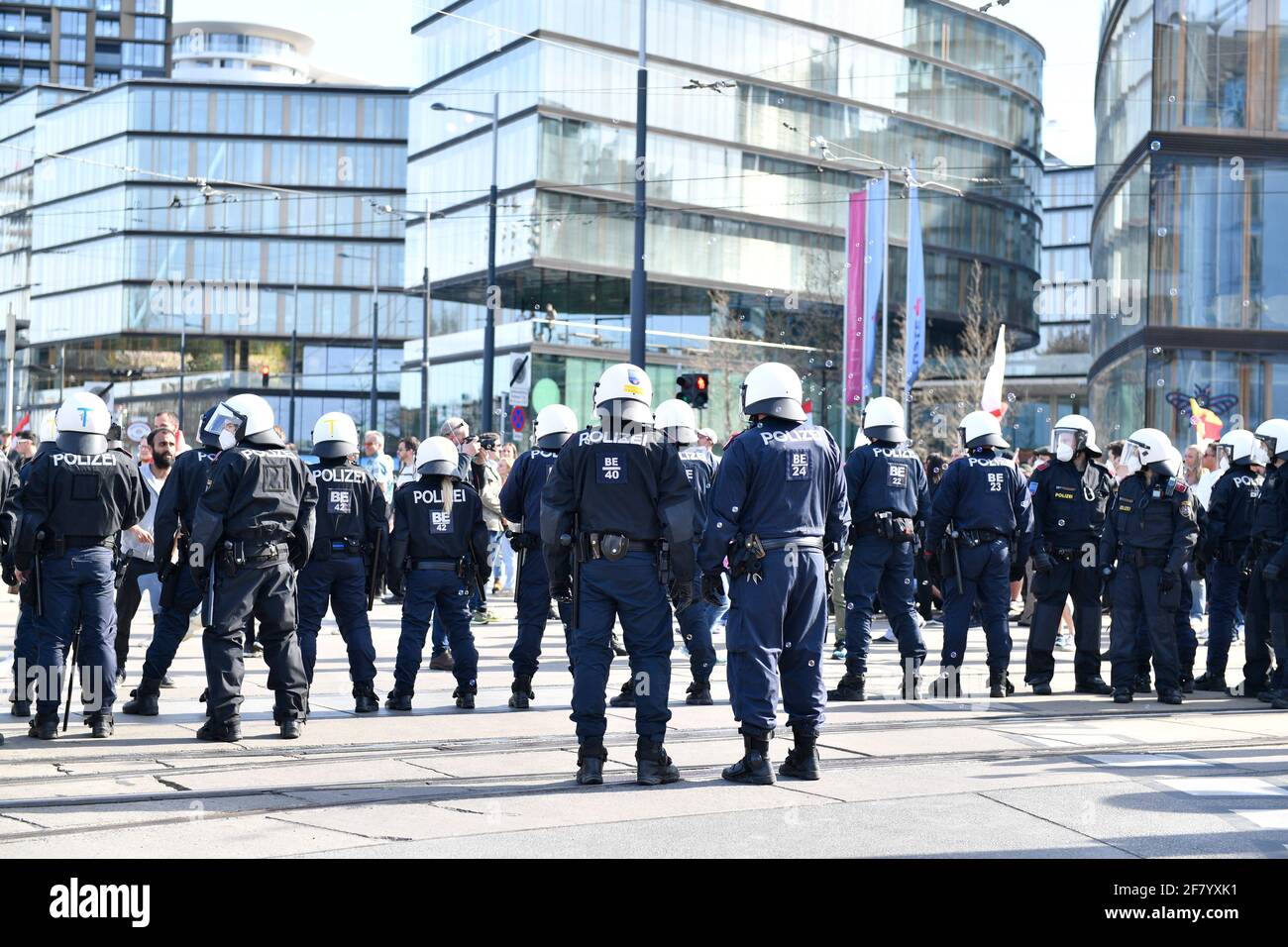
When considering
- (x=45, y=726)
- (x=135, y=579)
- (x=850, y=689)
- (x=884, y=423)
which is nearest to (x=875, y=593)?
(x=850, y=689)

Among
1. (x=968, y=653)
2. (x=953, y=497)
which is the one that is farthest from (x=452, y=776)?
(x=968, y=653)

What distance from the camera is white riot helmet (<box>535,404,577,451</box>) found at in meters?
10.7

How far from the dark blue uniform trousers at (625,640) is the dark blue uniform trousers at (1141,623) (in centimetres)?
475

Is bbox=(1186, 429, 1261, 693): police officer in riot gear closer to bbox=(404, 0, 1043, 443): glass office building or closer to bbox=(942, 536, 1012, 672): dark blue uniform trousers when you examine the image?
bbox=(942, 536, 1012, 672): dark blue uniform trousers

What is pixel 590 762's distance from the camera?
7828mm

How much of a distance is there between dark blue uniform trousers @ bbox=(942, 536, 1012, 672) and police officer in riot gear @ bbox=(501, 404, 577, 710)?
2.92 metres

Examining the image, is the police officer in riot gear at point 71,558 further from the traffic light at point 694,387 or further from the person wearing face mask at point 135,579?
the traffic light at point 694,387

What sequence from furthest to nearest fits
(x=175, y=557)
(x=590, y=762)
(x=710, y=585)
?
1. (x=175, y=557)
2. (x=710, y=585)
3. (x=590, y=762)

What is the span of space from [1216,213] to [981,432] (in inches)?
857

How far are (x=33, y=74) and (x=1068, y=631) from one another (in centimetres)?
12428

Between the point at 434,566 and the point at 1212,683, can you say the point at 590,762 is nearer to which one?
the point at 434,566

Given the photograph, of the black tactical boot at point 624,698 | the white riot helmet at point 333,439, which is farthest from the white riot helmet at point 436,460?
the black tactical boot at point 624,698

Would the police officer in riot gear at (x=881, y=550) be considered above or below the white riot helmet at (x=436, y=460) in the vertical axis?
below

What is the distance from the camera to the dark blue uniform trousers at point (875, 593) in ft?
37.2
